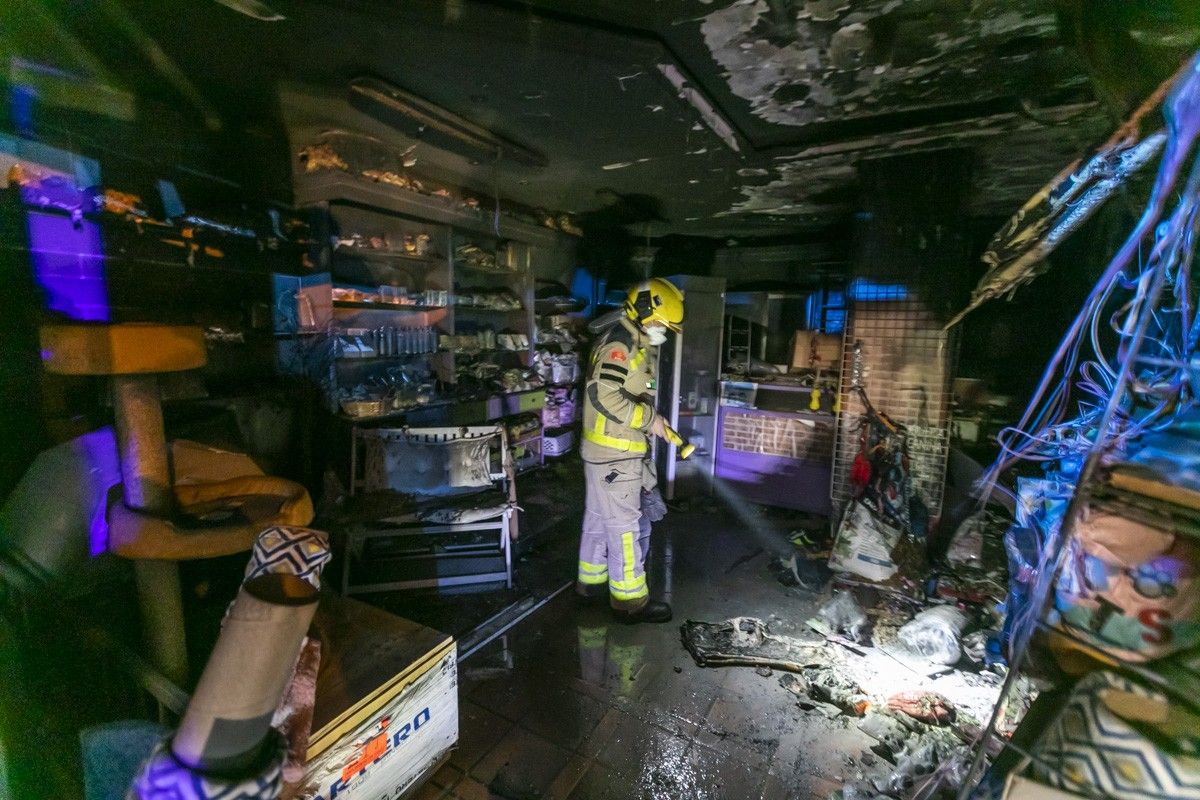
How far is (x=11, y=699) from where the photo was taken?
4.47 ft

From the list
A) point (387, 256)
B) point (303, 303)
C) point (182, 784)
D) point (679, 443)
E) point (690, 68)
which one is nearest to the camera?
point (182, 784)

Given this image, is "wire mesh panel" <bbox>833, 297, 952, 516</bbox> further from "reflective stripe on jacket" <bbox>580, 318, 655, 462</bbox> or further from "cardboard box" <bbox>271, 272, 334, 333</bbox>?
"cardboard box" <bbox>271, 272, 334, 333</bbox>

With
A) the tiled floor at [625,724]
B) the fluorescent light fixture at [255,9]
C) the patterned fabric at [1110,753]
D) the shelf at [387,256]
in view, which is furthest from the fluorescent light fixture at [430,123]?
the patterned fabric at [1110,753]

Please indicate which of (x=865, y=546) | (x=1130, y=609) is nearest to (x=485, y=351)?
(x=865, y=546)

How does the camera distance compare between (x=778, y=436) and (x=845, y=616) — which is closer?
(x=845, y=616)

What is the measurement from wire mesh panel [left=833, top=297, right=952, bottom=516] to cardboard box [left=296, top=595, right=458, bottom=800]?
372cm

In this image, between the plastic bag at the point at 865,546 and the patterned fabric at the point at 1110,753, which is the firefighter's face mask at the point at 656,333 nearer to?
the plastic bag at the point at 865,546

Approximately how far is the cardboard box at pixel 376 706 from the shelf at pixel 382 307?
2392mm

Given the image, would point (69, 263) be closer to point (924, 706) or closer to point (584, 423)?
point (584, 423)

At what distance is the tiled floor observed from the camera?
202 centimetres

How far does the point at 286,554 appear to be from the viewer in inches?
45.6

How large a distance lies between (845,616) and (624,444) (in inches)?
72.7

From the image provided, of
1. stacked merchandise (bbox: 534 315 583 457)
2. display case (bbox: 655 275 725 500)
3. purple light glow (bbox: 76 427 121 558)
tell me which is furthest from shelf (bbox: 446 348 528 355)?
purple light glow (bbox: 76 427 121 558)

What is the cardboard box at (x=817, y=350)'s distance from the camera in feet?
17.1
